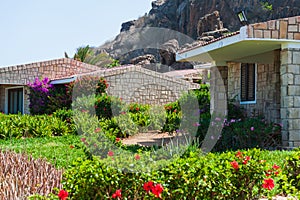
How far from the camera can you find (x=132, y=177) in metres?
4.26

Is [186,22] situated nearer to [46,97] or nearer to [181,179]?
[46,97]

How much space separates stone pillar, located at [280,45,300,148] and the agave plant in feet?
22.2

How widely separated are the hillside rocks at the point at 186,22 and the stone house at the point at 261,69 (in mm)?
25020

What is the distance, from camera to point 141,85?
809 inches

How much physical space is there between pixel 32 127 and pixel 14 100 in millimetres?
11462

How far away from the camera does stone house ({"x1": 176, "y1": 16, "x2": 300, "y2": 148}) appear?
9.84 meters

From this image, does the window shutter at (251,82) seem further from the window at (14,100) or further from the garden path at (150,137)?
the window at (14,100)

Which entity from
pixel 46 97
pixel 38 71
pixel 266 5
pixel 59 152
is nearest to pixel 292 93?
pixel 59 152

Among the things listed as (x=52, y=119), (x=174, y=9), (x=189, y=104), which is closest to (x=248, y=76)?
(x=189, y=104)

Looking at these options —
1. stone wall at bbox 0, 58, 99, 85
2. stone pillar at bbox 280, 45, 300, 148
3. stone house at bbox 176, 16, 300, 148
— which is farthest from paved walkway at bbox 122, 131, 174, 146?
stone wall at bbox 0, 58, 99, 85

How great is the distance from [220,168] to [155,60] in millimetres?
36749

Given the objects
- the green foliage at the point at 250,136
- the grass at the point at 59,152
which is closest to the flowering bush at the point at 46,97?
the grass at the point at 59,152

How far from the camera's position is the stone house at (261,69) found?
9844 millimetres

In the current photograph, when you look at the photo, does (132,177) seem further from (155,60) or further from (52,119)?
(155,60)
